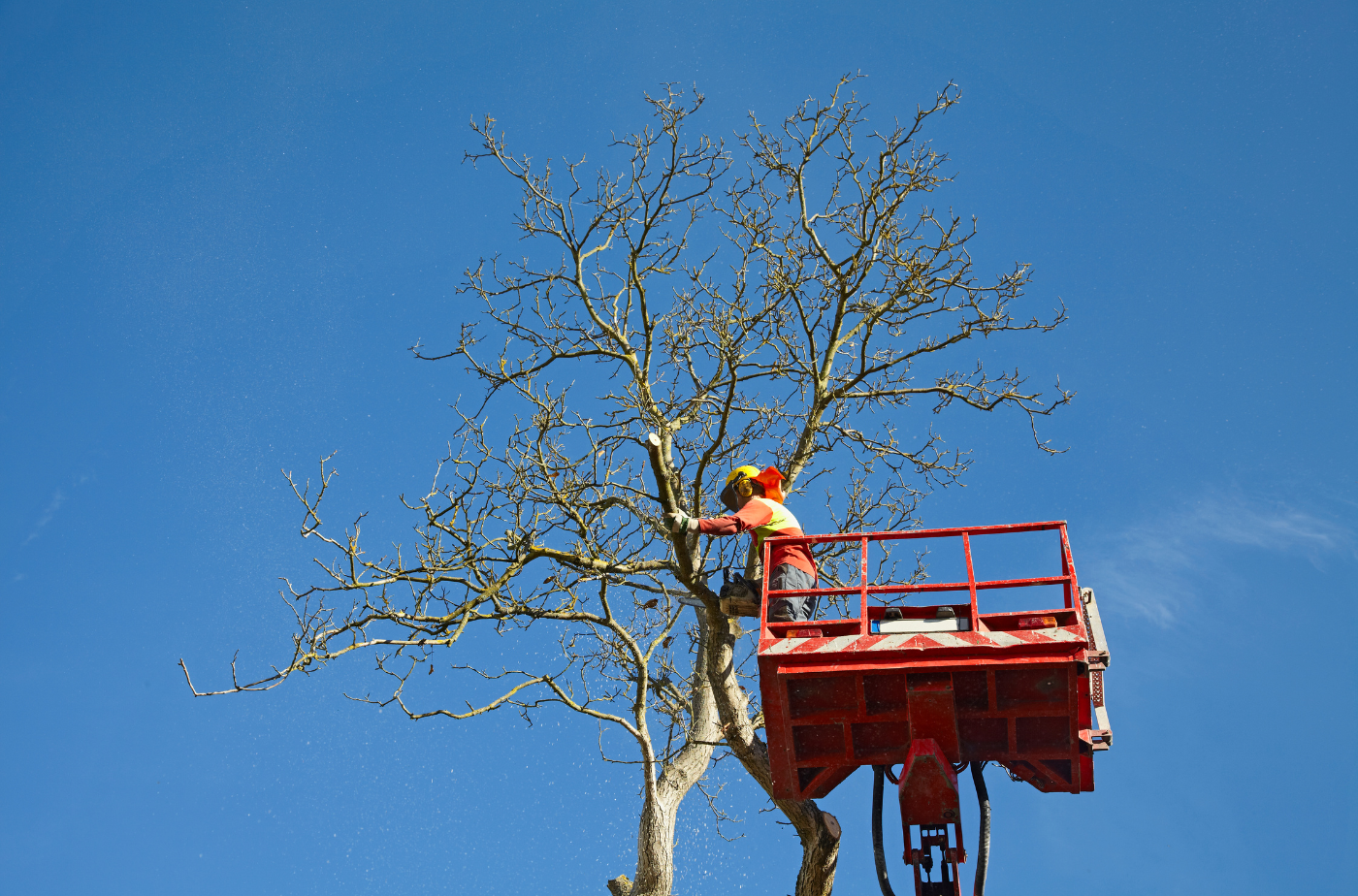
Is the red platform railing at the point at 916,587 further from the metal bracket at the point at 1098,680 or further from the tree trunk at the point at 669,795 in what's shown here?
the tree trunk at the point at 669,795

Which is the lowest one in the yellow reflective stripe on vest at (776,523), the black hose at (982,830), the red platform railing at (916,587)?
the black hose at (982,830)

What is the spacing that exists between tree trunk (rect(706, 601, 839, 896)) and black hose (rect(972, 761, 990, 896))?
139 centimetres

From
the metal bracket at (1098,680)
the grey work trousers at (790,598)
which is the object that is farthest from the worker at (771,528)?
the metal bracket at (1098,680)

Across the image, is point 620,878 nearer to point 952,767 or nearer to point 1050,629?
point 952,767

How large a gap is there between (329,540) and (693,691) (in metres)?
3.92

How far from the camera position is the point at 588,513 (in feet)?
30.0

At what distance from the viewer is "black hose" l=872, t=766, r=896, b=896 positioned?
717 centimetres

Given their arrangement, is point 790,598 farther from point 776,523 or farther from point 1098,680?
point 1098,680

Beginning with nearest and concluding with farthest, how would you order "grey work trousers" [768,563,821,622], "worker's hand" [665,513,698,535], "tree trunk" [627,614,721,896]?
"grey work trousers" [768,563,821,622] → "worker's hand" [665,513,698,535] → "tree trunk" [627,614,721,896]

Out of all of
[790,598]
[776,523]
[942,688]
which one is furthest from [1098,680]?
[776,523]

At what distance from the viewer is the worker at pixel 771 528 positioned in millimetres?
7652

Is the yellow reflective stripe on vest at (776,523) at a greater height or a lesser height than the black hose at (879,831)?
greater

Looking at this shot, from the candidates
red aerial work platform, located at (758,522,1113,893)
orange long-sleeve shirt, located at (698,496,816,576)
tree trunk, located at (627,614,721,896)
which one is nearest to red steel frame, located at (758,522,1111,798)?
red aerial work platform, located at (758,522,1113,893)

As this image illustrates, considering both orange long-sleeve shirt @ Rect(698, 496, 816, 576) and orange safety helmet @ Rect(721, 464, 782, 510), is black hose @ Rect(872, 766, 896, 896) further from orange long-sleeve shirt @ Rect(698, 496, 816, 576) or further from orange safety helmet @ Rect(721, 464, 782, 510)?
orange safety helmet @ Rect(721, 464, 782, 510)
